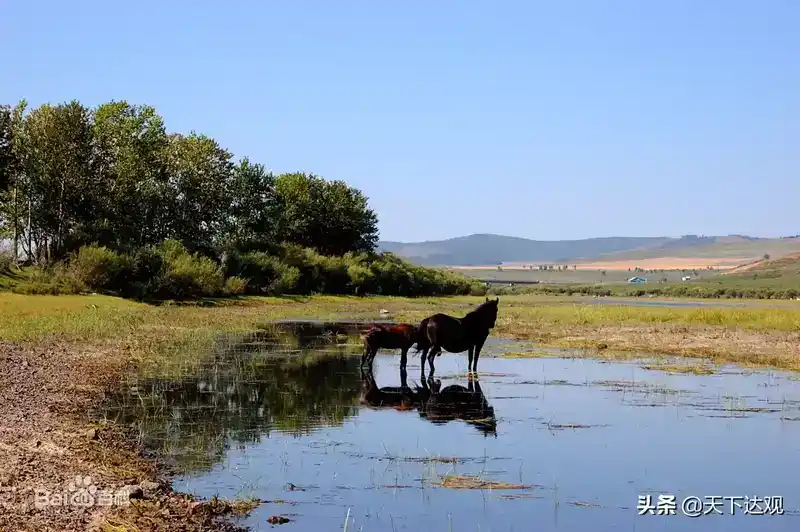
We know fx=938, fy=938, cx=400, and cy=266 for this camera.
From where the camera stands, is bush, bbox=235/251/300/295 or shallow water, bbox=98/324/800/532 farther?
bush, bbox=235/251/300/295

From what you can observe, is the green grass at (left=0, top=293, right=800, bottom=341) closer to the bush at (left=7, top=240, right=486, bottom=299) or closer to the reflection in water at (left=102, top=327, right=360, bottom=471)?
the bush at (left=7, top=240, right=486, bottom=299)

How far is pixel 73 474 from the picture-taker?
36.3 feet

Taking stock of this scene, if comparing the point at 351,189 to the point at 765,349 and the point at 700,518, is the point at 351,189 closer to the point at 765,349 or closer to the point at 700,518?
the point at 765,349

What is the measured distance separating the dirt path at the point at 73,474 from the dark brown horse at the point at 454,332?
9084 mm

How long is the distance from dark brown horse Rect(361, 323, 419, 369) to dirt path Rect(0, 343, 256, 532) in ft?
25.8

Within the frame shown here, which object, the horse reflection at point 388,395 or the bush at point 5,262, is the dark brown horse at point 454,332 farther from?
the bush at point 5,262

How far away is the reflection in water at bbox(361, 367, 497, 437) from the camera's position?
56.5ft

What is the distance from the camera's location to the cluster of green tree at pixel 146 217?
51.6 meters

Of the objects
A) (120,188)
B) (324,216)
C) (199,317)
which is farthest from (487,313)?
(324,216)

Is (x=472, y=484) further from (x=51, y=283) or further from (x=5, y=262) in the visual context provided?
(x=5, y=262)

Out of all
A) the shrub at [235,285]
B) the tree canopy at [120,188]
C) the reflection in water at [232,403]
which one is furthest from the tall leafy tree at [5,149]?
the reflection in water at [232,403]

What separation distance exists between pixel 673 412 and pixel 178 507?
11002 mm

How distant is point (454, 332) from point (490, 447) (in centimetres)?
993

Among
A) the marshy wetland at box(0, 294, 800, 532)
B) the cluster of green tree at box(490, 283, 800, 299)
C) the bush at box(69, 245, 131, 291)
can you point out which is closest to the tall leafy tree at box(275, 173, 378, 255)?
the cluster of green tree at box(490, 283, 800, 299)
